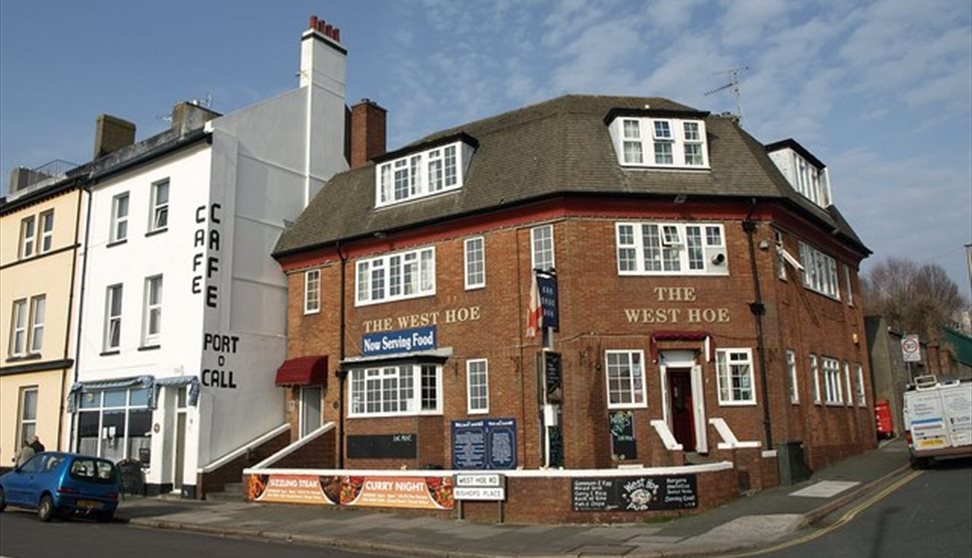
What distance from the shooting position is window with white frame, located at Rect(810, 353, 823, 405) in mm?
22062

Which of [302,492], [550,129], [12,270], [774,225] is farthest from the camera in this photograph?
[12,270]

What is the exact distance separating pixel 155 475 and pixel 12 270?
1308 centimetres

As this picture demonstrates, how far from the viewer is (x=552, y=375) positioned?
58.5 ft

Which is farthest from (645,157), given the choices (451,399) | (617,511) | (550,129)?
(617,511)

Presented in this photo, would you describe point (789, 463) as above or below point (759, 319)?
below

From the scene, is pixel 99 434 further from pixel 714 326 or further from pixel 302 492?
pixel 714 326

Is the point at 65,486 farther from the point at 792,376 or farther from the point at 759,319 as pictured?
the point at 792,376

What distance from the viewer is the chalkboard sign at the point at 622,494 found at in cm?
1527

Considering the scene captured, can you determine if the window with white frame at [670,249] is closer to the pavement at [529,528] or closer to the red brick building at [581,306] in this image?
the red brick building at [581,306]

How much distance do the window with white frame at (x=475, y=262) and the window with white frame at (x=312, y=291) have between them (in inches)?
231

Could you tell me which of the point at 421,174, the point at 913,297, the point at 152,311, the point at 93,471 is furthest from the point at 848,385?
the point at 913,297

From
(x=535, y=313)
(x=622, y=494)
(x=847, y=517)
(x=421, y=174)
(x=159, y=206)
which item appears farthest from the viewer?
(x=159, y=206)

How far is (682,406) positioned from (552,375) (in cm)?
446

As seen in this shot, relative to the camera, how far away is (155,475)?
75.5 feet
